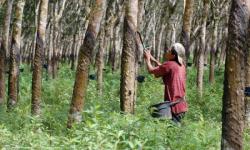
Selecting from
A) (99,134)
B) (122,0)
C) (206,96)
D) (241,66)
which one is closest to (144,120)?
(99,134)

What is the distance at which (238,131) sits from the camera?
541 cm

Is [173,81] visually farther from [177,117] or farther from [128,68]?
[128,68]

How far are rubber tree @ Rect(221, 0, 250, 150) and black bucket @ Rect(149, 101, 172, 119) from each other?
181 centimetres

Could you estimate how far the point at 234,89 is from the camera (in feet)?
17.6

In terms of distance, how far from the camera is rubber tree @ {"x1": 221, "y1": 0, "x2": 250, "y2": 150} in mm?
5375

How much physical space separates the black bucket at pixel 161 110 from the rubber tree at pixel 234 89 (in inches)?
71.4

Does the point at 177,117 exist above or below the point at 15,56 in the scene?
below

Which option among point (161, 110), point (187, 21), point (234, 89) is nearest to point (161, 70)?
point (161, 110)

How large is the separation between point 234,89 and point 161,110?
78.2 inches

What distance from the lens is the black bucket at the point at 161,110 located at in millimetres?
7188

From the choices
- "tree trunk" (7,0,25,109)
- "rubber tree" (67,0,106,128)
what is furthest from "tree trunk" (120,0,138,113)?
"tree trunk" (7,0,25,109)

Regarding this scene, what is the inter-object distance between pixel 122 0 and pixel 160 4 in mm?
8419

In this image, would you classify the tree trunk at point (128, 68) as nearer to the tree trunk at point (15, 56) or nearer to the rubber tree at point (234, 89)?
the rubber tree at point (234, 89)

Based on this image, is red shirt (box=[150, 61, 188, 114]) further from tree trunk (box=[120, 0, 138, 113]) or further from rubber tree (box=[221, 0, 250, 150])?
rubber tree (box=[221, 0, 250, 150])
